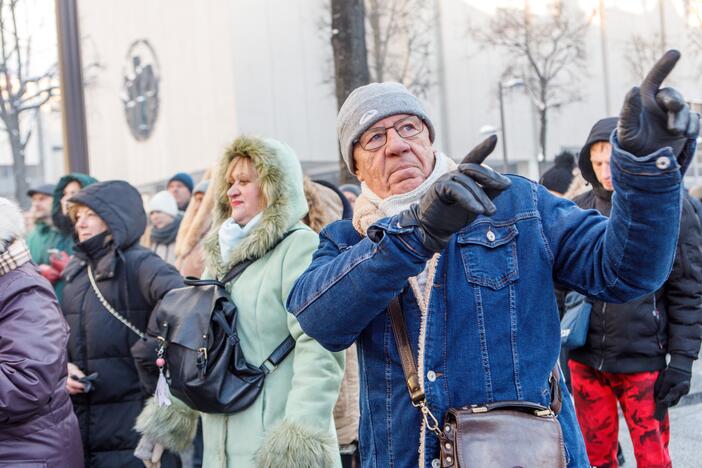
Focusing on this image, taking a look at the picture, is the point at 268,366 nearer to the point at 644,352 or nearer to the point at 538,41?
the point at 644,352

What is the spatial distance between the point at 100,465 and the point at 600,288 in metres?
2.88

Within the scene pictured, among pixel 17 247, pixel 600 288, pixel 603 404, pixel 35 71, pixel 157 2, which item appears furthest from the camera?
pixel 157 2

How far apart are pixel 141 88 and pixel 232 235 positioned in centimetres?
2505

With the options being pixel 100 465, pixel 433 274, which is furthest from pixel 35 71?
pixel 433 274

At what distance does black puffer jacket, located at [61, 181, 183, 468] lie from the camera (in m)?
3.89

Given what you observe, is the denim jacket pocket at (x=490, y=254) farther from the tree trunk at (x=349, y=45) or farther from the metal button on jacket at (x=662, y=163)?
the tree trunk at (x=349, y=45)

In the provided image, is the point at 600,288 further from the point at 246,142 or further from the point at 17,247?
the point at 17,247

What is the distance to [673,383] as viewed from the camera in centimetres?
387

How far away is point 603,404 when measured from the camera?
4117 millimetres

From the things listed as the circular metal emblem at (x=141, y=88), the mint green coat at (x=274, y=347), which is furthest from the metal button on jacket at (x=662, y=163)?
the circular metal emblem at (x=141, y=88)

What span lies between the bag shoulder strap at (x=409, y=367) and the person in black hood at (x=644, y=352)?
2101 millimetres

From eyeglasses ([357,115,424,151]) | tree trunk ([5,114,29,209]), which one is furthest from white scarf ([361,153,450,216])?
tree trunk ([5,114,29,209])

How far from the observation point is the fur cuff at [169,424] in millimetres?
3451

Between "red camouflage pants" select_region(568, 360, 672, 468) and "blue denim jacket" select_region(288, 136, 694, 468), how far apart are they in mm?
2115
